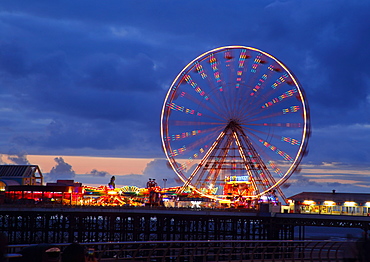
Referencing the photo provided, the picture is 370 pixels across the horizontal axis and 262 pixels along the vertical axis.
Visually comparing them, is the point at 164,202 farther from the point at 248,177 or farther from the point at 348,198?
the point at 348,198

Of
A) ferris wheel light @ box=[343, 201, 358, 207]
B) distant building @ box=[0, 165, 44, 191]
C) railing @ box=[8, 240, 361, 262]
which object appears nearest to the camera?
railing @ box=[8, 240, 361, 262]

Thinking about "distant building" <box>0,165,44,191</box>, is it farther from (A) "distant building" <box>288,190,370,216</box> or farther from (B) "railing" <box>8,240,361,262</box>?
(B) "railing" <box>8,240,361,262</box>

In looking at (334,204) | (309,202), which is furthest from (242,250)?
(309,202)

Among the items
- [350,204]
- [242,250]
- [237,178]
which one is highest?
[237,178]

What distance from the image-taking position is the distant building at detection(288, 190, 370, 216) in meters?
81.6

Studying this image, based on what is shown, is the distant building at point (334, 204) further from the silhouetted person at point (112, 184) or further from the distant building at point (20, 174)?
the distant building at point (20, 174)

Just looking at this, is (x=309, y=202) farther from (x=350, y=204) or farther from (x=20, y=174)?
(x=20, y=174)

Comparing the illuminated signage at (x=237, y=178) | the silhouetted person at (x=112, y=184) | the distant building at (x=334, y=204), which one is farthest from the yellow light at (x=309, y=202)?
the silhouetted person at (x=112, y=184)

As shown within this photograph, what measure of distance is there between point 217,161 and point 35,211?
21551 mm

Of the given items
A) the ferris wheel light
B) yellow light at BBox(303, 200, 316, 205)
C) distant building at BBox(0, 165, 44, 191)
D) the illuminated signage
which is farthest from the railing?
distant building at BBox(0, 165, 44, 191)

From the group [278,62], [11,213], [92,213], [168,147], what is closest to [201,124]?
[168,147]

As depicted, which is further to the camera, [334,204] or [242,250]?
[334,204]

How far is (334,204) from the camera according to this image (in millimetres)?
83062

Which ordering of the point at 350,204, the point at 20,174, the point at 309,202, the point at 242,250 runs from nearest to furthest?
the point at 242,250 → the point at 350,204 → the point at 309,202 → the point at 20,174
